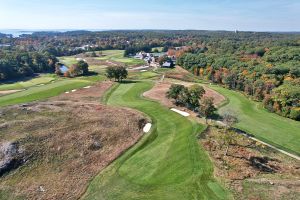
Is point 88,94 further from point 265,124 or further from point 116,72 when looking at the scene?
point 265,124

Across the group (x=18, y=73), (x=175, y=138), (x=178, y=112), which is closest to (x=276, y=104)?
(x=178, y=112)

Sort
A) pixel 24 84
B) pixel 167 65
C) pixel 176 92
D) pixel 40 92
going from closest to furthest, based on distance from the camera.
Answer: pixel 176 92, pixel 40 92, pixel 24 84, pixel 167 65

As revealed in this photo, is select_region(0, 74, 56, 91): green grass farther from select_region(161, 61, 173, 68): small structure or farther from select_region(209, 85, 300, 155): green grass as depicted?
select_region(209, 85, 300, 155): green grass

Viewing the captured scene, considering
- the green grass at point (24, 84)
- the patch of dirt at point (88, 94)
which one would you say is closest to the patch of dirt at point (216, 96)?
the patch of dirt at point (88, 94)

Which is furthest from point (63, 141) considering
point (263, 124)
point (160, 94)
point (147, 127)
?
point (263, 124)

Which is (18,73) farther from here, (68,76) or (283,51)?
(283,51)

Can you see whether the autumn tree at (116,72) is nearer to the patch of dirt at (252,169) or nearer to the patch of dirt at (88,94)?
the patch of dirt at (88,94)
